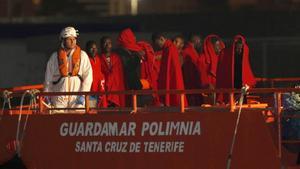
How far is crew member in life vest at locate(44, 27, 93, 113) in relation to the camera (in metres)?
13.4

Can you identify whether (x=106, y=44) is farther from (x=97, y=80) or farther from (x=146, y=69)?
(x=146, y=69)

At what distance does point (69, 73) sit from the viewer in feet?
44.1

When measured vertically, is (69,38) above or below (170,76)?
above

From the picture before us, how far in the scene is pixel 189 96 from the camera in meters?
15.1

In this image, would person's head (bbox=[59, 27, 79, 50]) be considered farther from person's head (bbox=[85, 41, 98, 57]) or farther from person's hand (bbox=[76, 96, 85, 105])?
person's head (bbox=[85, 41, 98, 57])

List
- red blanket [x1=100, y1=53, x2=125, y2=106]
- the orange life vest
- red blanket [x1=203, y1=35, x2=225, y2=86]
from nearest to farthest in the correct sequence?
the orange life vest → red blanket [x1=203, y1=35, x2=225, y2=86] → red blanket [x1=100, y1=53, x2=125, y2=106]

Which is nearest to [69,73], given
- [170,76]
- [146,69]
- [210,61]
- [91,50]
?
[170,76]

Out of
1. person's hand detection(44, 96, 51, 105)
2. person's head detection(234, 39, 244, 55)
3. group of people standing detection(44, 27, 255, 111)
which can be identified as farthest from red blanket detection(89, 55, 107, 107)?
person's head detection(234, 39, 244, 55)

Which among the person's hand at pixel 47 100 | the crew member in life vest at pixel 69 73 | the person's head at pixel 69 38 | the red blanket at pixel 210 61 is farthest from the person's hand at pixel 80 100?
the red blanket at pixel 210 61

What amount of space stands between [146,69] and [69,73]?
1.88 metres

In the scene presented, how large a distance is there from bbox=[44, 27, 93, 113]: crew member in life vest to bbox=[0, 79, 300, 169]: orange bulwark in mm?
483

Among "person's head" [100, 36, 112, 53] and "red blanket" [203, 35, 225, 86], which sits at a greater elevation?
"person's head" [100, 36, 112, 53]

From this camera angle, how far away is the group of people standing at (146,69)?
44.2 ft

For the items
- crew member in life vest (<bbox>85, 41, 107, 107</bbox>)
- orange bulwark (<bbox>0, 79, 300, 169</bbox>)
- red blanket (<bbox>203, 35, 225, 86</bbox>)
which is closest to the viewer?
orange bulwark (<bbox>0, 79, 300, 169</bbox>)
